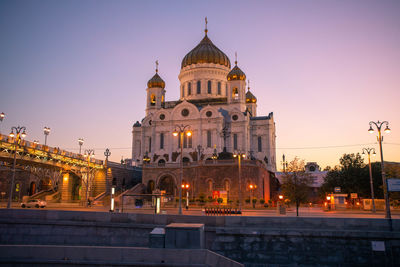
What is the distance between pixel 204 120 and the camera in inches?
2584

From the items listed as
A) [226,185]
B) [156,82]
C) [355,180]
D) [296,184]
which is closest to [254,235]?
[296,184]

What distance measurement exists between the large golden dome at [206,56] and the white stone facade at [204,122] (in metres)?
0.93

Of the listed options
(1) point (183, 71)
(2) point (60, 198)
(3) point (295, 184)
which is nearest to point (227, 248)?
(3) point (295, 184)

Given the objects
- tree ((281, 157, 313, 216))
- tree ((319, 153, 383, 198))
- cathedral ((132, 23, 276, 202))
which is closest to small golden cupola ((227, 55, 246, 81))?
cathedral ((132, 23, 276, 202))

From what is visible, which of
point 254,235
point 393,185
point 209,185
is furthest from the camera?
point 209,185

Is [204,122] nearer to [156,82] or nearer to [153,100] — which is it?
[153,100]

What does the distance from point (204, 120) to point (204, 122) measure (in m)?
0.40

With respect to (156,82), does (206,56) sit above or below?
above

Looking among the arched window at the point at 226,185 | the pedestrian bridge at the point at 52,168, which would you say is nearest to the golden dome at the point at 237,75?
the arched window at the point at 226,185

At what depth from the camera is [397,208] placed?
121 ft

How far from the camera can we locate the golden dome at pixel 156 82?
75875 millimetres

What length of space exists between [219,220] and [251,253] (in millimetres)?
2203

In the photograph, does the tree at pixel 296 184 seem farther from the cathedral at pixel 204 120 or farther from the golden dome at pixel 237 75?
the golden dome at pixel 237 75

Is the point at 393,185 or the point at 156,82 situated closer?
the point at 393,185
